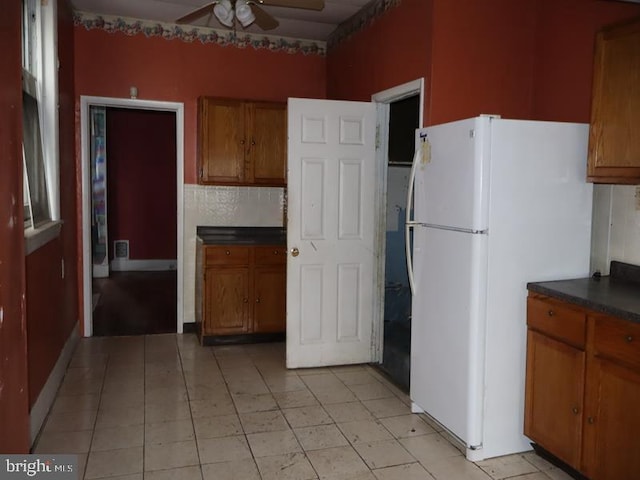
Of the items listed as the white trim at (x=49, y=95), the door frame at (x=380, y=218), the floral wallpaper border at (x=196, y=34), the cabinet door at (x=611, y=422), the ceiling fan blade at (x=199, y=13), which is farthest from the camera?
the floral wallpaper border at (x=196, y=34)

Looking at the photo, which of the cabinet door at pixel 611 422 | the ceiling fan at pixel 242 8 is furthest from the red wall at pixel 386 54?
the cabinet door at pixel 611 422

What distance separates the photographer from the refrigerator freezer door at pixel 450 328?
266cm

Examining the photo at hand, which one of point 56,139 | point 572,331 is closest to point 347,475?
point 572,331

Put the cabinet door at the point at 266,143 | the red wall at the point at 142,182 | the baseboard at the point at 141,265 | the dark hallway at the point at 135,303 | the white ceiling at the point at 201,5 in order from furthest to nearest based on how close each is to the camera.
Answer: the baseboard at the point at 141,265
the red wall at the point at 142,182
the dark hallway at the point at 135,303
the cabinet door at the point at 266,143
the white ceiling at the point at 201,5

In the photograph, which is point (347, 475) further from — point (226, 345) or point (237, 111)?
point (237, 111)

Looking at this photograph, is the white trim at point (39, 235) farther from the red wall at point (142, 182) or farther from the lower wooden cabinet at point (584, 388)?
the red wall at point (142, 182)

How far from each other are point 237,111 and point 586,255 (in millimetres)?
3104

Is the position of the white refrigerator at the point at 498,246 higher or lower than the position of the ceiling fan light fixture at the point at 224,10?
lower

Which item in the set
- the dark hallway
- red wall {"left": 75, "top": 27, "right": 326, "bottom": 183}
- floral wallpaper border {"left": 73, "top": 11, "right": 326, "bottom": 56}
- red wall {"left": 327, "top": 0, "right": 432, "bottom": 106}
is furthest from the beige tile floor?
floral wallpaper border {"left": 73, "top": 11, "right": 326, "bottom": 56}

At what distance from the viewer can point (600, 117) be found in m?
2.59

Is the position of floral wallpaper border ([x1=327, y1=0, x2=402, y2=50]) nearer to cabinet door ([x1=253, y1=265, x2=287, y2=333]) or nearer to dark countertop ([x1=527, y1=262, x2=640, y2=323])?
cabinet door ([x1=253, y1=265, x2=287, y2=333])

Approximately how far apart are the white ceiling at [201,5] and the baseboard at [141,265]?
4376mm

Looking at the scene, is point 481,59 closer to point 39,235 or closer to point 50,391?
point 39,235

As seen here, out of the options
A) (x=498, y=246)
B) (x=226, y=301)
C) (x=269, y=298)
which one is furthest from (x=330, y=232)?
(x=498, y=246)
